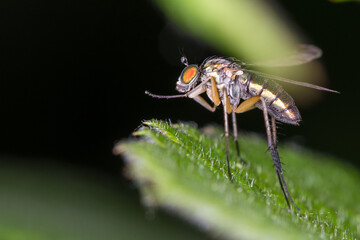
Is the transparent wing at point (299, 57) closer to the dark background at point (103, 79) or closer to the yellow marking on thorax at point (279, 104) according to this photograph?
the yellow marking on thorax at point (279, 104)

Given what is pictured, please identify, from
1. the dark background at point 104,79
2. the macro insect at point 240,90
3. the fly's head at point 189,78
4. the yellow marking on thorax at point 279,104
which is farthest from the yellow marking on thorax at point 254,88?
the dark background at point 104,79

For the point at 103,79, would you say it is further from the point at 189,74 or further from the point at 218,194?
the point at 218,194

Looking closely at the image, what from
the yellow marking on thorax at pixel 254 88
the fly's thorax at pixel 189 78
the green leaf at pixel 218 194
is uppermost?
the fly's thorax at pixel 189 78

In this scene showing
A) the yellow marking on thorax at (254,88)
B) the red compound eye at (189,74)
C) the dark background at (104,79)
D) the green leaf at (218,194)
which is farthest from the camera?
the dark background at (104,79)

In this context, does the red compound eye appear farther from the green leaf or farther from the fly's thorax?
the green leaf

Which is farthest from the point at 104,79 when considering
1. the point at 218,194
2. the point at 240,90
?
the point at 218,194

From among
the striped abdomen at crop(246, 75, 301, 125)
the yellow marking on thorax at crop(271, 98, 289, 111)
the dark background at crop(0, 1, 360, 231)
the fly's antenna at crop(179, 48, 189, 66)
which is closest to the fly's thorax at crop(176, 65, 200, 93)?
the fly's antenna at crop(179, 48, 189, 66)
